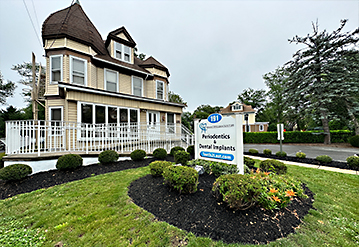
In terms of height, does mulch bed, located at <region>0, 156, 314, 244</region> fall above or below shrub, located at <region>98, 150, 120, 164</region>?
below

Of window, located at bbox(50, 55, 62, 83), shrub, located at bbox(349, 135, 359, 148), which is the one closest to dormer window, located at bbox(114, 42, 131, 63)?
window, located at bbox(50, 55, 62, 83)

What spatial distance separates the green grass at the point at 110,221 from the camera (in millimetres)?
2047

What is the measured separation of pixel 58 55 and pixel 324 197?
532 inches

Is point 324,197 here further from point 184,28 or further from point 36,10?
point 184,28

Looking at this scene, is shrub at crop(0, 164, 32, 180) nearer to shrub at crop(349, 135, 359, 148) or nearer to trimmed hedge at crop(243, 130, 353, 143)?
trimmed hedge at crop(243, 130, 353, 143)

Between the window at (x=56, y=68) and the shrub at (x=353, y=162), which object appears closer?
the shrub at (x=353, y=162)

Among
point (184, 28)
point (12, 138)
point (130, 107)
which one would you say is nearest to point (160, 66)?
point (184, 28)

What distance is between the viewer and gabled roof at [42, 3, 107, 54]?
29.1ft

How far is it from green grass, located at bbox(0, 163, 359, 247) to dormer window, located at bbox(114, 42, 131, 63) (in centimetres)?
1094

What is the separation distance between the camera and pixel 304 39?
15.1 meters

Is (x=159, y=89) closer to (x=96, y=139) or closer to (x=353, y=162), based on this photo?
(x=96, y=139)

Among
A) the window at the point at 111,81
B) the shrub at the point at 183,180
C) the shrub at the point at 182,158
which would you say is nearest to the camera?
the shrub at the point at 183,180

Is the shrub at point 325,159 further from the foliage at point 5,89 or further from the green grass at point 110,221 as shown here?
the foliage at point 5,89

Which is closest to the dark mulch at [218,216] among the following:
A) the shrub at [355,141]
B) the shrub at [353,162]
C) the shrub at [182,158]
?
the shrub at [182,158]
